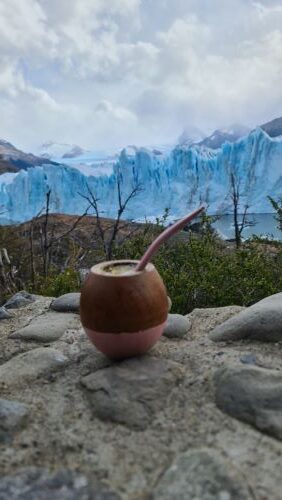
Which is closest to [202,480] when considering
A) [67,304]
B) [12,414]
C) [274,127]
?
[12,414]

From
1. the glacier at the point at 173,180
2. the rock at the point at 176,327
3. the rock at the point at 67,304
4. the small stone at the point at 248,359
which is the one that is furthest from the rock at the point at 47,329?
the glacier at the point at 173,180

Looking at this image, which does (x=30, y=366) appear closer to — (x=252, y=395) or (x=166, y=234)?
(x=166, y=234)

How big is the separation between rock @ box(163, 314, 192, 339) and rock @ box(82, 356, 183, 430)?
463mm

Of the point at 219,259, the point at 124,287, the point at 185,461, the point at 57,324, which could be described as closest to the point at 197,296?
the point at 219,259

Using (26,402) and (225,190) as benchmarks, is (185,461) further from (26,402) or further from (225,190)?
(225,190)

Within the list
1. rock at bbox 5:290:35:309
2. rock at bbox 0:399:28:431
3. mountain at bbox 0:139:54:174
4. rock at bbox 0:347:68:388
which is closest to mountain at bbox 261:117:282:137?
mountain at bbox 0:139:54:174

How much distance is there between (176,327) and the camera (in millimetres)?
2654

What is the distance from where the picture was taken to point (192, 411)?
185 centimetres

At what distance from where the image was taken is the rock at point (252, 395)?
1.75 meters

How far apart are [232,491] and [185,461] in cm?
19

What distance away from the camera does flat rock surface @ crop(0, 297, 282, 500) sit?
154 cm

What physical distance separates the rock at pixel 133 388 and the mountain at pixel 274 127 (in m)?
22.4

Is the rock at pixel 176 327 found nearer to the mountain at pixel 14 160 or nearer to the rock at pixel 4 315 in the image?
the rock at pixel 4 315

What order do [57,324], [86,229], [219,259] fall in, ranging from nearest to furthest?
[57,324] → [219,259] → [86,229]
